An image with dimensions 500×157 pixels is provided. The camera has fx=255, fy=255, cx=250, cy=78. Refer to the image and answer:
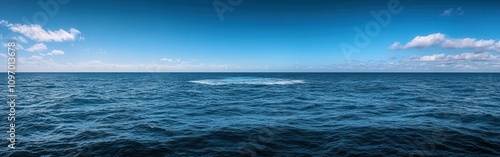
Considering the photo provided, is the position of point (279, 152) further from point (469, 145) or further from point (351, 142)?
point (469, 145)

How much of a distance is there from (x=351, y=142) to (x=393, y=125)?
561 centimetres

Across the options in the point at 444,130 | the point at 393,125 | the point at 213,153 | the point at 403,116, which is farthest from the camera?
the point at 403,116

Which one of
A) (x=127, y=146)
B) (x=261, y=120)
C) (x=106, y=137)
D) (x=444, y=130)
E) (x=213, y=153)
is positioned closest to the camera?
(x=213, y=153)

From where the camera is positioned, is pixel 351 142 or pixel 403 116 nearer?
pixel 351 142

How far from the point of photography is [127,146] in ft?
39.7

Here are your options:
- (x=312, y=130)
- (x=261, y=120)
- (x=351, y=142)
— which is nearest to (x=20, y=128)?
(x=261, y=120)

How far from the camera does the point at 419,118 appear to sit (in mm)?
18781

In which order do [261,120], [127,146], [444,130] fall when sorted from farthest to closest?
[261,120]
[444,130]
[127,146]

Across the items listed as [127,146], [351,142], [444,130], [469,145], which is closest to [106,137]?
[127,146]

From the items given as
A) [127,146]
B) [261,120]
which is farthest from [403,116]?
[127,146]

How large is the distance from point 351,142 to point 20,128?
19.4 meters

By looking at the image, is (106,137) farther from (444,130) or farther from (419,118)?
(419,118)

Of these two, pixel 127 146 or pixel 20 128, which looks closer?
pixel 127 146

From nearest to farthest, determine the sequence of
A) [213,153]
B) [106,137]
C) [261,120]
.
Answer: [213,153] < [106,137] < [261,120]
